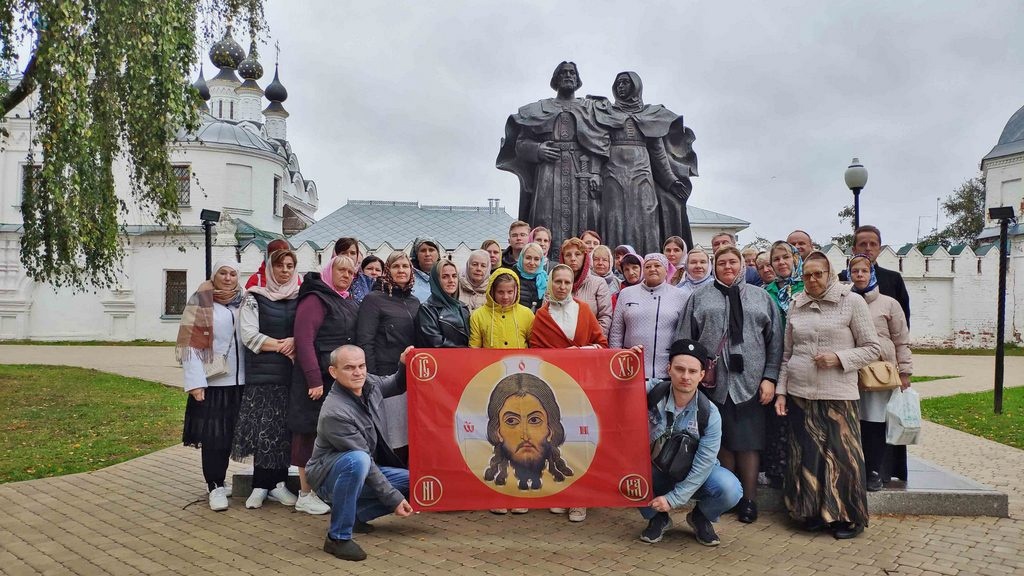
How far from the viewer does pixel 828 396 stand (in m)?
4.91

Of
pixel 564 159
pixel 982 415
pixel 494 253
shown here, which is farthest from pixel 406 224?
pixel 494 253

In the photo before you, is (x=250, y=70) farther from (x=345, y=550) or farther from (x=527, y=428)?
(x=345, y=550)

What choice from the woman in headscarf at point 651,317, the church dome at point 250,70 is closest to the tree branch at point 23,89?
the woman in headscarf at point 651,317

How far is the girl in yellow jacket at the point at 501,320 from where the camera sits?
5.18 m

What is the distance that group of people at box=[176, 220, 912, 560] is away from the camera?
473cm

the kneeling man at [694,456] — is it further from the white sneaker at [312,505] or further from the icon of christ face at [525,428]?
the white sneaker at [312,505]

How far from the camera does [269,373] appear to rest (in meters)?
5.40

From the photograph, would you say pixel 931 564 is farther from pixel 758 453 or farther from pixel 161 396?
pixel 161 396

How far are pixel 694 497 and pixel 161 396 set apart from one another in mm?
11290

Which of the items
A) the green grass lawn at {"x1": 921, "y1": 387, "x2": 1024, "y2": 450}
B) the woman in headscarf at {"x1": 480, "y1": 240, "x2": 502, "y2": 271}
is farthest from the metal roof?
the woman in headscarf at {"x1": 480, "y1": 240, "x2": 502, "y2": 271}

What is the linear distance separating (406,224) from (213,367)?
28.0 meters

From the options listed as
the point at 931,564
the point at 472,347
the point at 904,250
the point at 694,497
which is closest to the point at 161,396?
the point at 472,347

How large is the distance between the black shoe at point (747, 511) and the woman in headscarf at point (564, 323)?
1090 mm

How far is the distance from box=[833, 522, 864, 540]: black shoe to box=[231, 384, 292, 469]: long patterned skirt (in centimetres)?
386
